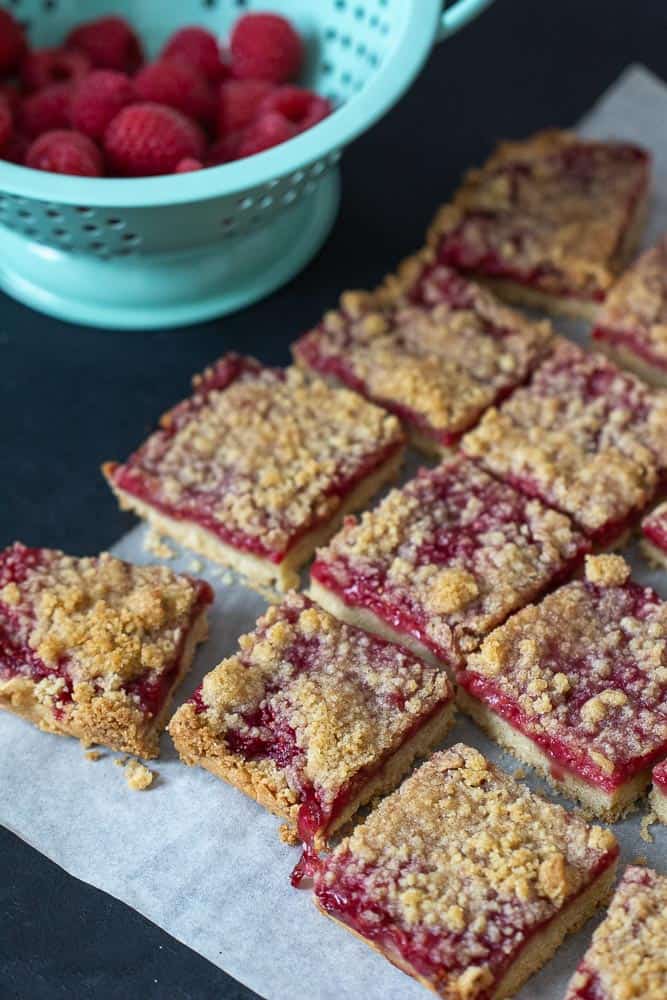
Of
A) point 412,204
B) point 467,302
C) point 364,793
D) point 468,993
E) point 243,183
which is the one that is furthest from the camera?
point 412,204

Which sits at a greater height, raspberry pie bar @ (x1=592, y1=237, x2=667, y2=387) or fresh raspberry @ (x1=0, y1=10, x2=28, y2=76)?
raspberry pie bar @ (x1=592, y1=237, x2=667, y2=387)

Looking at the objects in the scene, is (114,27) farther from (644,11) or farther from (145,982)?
(145,982)

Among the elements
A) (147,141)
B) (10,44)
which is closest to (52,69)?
(10,44)

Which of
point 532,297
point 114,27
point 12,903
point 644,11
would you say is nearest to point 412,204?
point 532,297

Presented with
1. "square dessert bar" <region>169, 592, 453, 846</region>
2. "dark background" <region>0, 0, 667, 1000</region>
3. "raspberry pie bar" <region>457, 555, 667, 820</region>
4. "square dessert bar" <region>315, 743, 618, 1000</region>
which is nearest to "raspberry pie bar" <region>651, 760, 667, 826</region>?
"raspberry pie bar" <region>457, 555, 667, 820</region>

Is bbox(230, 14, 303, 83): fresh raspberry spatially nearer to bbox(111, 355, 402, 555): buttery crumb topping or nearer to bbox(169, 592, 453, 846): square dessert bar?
bbox(111, 355, 402, 555): buttery crumb topping

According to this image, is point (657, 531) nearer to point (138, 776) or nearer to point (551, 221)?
point (551, 221)

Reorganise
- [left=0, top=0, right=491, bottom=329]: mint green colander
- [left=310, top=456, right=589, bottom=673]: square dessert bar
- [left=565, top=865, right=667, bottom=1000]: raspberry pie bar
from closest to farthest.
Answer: [left=565, top=865, right=667, bottom=1000]: raspberry pie bar → [left=310, top=456, right=589, bottom=673]: square dessert bar → [left=0, top=0, right=491, bottom=329]: mint green colander

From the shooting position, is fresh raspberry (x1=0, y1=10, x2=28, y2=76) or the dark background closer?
the dark background
